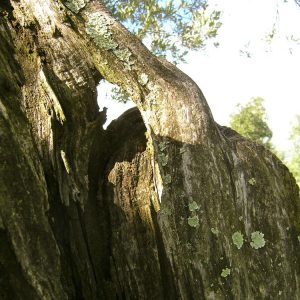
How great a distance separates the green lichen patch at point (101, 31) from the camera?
3.39 meters

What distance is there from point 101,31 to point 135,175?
1187mm

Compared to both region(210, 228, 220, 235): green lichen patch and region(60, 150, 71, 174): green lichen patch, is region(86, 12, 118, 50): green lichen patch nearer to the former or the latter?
region(60, 150, 71, 174): green lichen patch

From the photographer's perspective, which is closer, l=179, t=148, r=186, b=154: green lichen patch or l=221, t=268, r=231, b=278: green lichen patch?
l=221, t=268, r=231, b=278: green lichen patch

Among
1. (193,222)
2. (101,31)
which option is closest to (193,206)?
(193,222)

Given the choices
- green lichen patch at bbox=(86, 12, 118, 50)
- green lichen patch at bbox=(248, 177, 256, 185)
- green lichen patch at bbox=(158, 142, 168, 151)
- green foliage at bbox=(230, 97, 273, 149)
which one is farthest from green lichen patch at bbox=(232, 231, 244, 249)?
green foliage at bbox=(230, 97, 273, 149)

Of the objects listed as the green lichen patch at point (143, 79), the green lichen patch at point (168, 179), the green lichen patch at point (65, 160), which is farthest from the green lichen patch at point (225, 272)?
the green lichen patch at point (143, 79)

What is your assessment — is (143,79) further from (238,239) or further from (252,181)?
(238,239)

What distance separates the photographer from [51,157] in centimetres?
286

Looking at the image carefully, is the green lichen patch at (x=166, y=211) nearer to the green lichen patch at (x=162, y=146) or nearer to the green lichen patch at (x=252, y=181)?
the green lichen patch at (x=162, y=146)

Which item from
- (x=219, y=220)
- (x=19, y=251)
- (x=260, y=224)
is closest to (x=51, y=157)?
(x=19, y=251)

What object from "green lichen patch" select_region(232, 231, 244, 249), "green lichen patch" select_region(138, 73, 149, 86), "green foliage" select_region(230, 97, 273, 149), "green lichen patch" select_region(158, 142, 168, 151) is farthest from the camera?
"green foliage" select_region(230, 97, 273, 149)

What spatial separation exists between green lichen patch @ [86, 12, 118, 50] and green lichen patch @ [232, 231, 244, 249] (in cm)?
170

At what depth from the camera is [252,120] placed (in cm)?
2956

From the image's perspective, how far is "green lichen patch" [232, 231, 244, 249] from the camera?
280 centimetres
